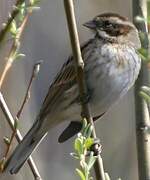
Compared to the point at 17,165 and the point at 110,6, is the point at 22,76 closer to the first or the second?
the point at 110,6

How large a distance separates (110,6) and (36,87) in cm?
77

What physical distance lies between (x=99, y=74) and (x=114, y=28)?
0.31 metres

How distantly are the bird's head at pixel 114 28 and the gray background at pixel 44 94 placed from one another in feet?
2.84

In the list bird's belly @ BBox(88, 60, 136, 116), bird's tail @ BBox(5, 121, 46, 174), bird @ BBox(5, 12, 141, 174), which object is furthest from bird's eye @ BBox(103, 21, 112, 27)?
bird's tail @ BBox(5, 121, 46, 174)

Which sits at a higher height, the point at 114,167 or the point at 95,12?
the point at 95,12

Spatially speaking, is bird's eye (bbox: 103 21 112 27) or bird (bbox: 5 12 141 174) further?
bird's eye (bbox: 103 21 112 27)

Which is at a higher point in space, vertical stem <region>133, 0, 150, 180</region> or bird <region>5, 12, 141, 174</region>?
vertical stem <region>133, 0, 150, 180</region>

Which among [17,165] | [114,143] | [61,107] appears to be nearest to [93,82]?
[61,107]

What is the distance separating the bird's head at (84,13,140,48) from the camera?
142 inches

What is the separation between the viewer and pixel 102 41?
3633 mm

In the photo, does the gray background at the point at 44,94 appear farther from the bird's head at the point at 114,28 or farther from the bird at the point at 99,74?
the bird's head at the point at 114,28

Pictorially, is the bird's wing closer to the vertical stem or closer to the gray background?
Answer: the gray background

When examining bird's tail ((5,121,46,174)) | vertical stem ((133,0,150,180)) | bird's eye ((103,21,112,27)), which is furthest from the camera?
bird's eye ((103,21,112,27))

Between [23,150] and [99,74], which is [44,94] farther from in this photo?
[23,150]
